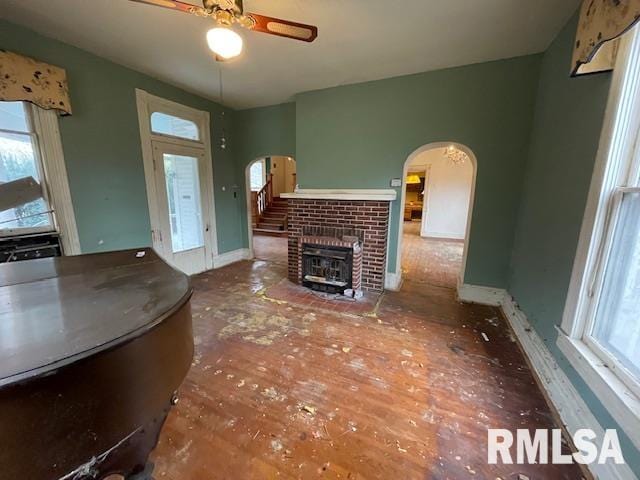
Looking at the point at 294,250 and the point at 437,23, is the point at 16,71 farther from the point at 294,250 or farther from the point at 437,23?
the point at 437,23

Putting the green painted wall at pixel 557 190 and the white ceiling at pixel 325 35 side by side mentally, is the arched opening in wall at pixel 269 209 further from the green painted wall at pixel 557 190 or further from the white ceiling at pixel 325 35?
the green painted wall at pixel 557 190

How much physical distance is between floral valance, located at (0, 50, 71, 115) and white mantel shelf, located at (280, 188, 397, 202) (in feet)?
8.02

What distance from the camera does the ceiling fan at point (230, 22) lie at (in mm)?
1480

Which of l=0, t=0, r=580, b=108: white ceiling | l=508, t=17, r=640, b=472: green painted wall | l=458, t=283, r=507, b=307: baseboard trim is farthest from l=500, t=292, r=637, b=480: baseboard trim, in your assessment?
l=0, t=0, r=580, b=108: white ceiling

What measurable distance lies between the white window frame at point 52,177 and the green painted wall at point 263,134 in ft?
8.36

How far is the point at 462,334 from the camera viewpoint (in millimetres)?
2502

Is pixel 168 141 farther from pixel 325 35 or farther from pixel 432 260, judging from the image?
pixel 432 260

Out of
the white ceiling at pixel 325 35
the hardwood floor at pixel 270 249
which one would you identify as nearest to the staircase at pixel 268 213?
the hardwood floor at pixel 270 249

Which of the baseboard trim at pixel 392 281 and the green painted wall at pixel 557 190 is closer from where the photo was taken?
the green painted wall at pixel 557 190

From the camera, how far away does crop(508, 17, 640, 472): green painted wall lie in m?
1.60

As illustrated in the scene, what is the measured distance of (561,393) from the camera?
1.61m

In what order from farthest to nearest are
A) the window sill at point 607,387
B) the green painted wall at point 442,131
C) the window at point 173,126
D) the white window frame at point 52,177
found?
the window at point 173,126 → the green painted wall at point 442,131 → the white window frame at point 52,177 → the window sill at point 607,387

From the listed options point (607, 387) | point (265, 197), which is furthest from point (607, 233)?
point (265, 197)

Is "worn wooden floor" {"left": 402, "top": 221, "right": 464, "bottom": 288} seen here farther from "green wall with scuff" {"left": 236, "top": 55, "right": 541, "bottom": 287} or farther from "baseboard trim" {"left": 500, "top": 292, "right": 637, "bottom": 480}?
"baseboard trim" {"left": 500, "top": 292, "right": 637, "bottom": 480}
